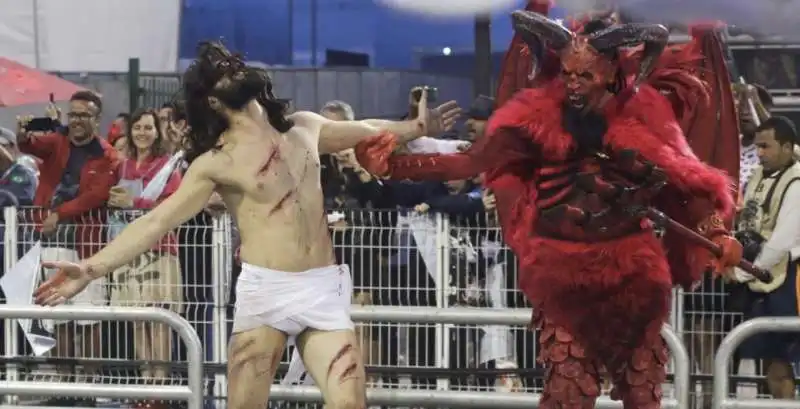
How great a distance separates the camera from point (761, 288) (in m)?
7.57

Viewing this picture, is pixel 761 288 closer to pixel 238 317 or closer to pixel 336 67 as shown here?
pixel 238 317

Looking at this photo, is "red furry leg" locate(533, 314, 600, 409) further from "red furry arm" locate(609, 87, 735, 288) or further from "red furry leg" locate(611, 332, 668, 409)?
"red furry arm" locate(609, 87, 735, 288)

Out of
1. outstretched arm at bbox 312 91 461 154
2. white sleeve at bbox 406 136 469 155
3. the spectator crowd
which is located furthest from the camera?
the spectator crowd

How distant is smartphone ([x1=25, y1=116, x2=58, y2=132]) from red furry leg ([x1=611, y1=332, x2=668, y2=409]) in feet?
16.2

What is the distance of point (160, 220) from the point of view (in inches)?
232

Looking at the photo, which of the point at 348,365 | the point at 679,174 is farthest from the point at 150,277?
the point at 679,174

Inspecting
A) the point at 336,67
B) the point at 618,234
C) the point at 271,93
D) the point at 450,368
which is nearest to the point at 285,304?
the point at 271,93

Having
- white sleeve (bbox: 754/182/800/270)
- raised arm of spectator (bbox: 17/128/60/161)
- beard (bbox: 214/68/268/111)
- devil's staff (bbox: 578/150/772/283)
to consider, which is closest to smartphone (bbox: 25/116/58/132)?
raised arm of spectator (bbox: 17/128/60/161)

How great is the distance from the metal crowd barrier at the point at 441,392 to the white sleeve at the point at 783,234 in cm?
72

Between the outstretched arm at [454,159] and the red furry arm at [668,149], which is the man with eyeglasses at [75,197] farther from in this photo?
the red furry arm at [668,149]

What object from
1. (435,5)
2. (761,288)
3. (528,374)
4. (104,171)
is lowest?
(528,374)

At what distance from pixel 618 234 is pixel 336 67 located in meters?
7.72

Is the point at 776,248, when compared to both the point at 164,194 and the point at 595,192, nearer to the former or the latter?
the point at 595,192

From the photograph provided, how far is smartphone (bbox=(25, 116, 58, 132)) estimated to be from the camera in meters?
9.38
